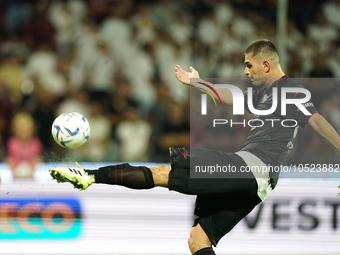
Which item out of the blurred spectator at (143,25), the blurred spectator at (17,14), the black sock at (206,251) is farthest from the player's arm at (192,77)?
the blurred spectator at (17,14)

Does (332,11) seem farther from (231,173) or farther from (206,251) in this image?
(206,251)

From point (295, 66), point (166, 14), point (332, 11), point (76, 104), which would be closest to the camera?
point (76, 104)

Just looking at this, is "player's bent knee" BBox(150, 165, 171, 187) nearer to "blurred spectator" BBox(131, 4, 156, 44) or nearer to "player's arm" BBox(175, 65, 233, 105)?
"player's arm" BBox(175, 65, 233, 105)

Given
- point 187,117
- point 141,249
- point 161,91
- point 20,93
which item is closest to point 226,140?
point 187,117

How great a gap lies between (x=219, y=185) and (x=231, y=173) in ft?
0.40

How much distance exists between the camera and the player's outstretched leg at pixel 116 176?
3195 millimetres

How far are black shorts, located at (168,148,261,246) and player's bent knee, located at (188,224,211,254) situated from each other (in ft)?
0.18

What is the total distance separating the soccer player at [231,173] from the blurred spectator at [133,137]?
2.19 meters

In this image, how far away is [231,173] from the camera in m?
3.21

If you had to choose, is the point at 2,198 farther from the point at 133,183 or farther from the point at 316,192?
the point at 316,192

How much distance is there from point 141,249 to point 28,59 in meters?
3.31

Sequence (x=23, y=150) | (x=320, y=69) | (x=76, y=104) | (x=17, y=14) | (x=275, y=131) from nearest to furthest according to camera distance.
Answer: (x=275, y=131)
(x=23, y=150)
(x=76, y=104)
(x=320, y=69)
(x=17, y=14)

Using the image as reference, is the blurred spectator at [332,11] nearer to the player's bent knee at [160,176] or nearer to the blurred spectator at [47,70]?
the blurred spectator at [47,70]

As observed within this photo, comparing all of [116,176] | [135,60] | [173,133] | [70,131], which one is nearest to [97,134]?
[173,133]
